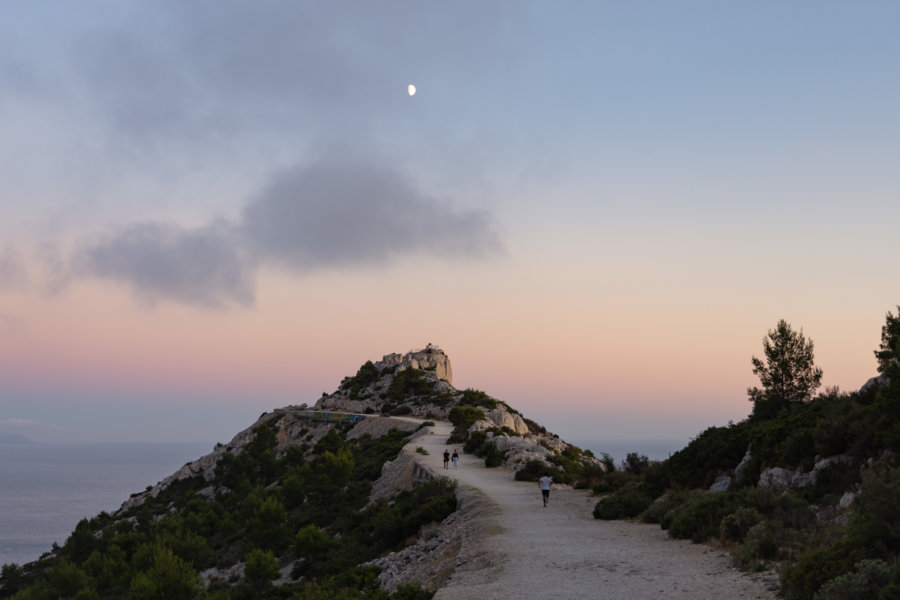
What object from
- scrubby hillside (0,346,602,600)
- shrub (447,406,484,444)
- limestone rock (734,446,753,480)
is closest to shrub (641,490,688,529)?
limestone rock (734,446,753,480)

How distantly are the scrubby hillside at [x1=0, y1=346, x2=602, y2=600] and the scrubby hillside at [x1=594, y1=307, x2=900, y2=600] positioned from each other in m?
7.73

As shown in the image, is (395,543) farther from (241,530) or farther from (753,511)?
(241,530)

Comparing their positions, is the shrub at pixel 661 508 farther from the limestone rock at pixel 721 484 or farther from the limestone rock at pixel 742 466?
the limestone rock at pixel 742 466

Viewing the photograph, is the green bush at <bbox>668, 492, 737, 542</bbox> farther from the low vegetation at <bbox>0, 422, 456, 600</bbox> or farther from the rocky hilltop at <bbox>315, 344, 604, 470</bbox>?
the rocky hilltop at <bbox>315, 344, 604, 470</bbox>

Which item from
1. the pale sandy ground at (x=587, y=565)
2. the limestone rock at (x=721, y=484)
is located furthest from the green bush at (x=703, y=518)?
the limestone rock at (x=721, y=484)

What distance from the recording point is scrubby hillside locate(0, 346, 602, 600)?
31.4 metres

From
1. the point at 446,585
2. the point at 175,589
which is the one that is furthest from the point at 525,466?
the point at 446,585

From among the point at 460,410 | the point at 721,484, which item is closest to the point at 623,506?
the point at 721,484

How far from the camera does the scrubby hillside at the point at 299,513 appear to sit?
103 ft

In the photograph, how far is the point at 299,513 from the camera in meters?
51.8

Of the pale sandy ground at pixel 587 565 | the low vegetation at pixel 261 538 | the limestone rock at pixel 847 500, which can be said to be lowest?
the low vegetation at pixel 261 538

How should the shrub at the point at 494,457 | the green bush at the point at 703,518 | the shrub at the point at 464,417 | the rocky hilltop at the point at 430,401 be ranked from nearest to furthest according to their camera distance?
the green bush at the point at 703,518, the shrub at the point at 494,457, the rocky hilltop at the point at 430,401, the shrub at the point at 464,417

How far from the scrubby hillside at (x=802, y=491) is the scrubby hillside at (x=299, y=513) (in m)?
7.73

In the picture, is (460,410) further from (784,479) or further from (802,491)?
(802,491)
